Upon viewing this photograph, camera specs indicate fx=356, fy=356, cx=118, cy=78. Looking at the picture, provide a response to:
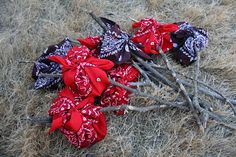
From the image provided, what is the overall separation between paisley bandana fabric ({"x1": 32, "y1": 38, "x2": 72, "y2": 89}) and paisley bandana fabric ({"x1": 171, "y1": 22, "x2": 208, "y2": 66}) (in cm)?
70

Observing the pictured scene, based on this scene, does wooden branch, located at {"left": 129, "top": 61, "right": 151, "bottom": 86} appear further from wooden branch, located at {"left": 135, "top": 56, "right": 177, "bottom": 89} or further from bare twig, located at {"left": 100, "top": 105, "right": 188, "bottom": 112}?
bare twig, located at {"left": 100, "top": 105, "right": 188, "bottom": 112}

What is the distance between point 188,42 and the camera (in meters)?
2.27

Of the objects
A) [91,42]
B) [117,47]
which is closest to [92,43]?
[91,42]

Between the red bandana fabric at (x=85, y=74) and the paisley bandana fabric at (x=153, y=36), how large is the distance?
0.34 metres

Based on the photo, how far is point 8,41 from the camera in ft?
8.05

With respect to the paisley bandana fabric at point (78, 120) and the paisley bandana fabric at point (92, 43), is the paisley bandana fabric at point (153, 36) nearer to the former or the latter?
the paisley bandana fabric at point (92, 43)

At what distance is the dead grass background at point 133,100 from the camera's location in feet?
6.28

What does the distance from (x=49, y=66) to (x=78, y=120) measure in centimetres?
52

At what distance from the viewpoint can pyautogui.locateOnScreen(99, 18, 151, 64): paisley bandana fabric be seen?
6.83ft

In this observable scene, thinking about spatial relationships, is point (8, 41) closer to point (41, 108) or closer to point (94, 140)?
A: point (41, 108)

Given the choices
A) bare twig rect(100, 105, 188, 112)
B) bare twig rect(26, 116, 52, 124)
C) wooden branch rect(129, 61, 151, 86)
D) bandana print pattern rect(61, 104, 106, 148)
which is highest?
wooden branch rect(129, 61, 151, 86)

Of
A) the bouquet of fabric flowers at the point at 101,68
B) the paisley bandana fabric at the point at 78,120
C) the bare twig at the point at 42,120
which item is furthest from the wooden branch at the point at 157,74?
the bare twig at the point at 42,120

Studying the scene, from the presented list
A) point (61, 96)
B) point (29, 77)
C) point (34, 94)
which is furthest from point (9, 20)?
point (61, 96)

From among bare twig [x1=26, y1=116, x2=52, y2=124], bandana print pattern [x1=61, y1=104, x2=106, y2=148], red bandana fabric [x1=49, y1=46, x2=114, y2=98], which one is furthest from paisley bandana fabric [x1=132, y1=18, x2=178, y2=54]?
bare twig [x1=26, y1=116, x2=52, y2=124]
